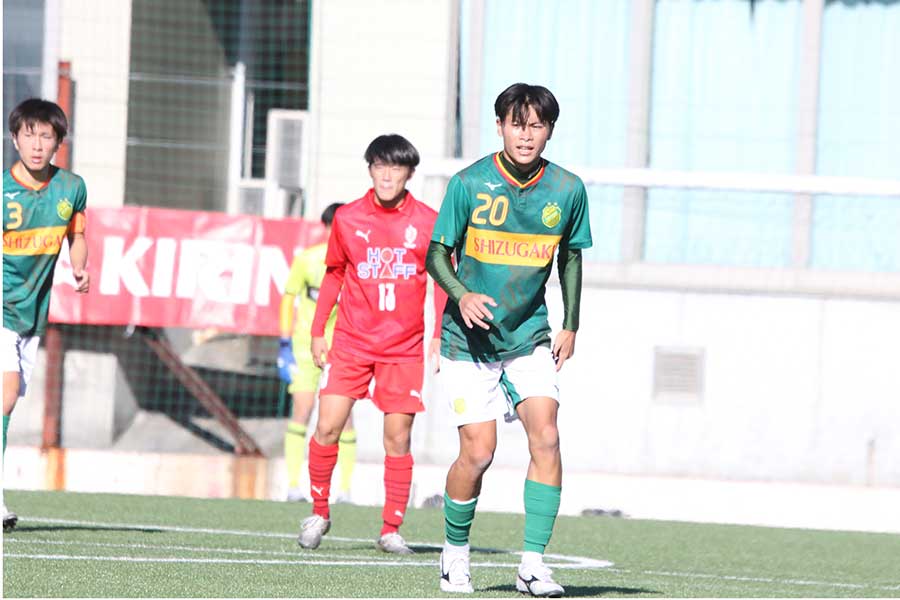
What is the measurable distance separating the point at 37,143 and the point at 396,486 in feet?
7.18

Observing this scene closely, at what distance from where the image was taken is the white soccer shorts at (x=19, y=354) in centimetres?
742

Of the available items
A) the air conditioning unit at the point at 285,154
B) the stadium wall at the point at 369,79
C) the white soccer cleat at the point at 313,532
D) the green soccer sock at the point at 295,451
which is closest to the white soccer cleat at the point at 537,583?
the white soccer cleat at the point at 313,532

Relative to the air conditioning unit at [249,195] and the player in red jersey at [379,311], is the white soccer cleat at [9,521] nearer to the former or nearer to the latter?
the player in red jersey at [379,311]

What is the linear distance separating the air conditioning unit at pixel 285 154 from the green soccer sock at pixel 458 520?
11.2 metres

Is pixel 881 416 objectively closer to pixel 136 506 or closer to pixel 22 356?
pixel 136 506

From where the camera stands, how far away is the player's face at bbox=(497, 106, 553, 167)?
18.1ft

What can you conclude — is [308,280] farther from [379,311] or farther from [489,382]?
[489,382]

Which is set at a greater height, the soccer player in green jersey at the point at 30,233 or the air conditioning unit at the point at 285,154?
the air conditioning unit at the point at 285,154

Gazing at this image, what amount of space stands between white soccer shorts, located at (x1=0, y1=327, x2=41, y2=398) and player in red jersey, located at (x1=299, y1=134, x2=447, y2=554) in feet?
4.05

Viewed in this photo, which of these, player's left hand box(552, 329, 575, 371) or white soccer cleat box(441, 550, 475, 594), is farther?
player's left hand box(552, 329, 575, 371)

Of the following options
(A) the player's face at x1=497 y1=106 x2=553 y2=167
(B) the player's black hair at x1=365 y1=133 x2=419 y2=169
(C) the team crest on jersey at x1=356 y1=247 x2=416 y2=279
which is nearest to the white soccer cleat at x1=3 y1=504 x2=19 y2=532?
(C) the team crest on jersey at x1=356 y1=247 x2=416 y2=279

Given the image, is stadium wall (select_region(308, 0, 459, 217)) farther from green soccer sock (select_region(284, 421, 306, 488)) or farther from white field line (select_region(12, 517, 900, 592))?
white field line (select_region(12, 517, 900, 592))

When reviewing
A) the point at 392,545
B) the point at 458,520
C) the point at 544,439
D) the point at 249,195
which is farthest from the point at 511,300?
the point at 249,195

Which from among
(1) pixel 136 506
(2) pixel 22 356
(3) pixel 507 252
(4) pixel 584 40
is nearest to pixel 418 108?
(4) pixel 584 40
